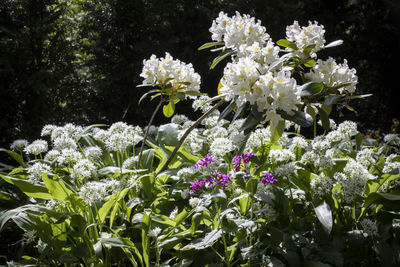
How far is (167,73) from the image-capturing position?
A: 242 cm

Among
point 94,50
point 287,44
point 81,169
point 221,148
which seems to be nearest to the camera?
point 81,169

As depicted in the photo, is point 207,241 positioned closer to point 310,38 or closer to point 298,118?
point 298,118

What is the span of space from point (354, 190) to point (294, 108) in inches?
18.2

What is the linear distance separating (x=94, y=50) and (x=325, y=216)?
12.4 ft

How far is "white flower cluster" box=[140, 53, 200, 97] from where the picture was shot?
2387 millimetres

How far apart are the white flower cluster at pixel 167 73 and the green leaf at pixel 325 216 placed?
97 centimetres

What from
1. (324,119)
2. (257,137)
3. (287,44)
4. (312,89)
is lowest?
(257,137)

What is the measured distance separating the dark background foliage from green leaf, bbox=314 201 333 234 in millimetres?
2844

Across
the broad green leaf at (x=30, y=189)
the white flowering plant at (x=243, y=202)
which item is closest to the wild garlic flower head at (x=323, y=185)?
the white flowering plant at (x=243, y=202)

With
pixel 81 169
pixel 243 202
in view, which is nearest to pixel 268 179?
pixel 243 202

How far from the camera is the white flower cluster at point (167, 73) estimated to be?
2.39 metres

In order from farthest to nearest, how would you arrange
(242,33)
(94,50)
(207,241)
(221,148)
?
(94,50)
(242,33)
(221,148)
(207,241)

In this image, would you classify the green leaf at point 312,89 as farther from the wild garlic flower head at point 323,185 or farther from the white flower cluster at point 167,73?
the white flower cluster at point 167,73

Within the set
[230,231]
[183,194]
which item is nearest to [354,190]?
[230,231]
